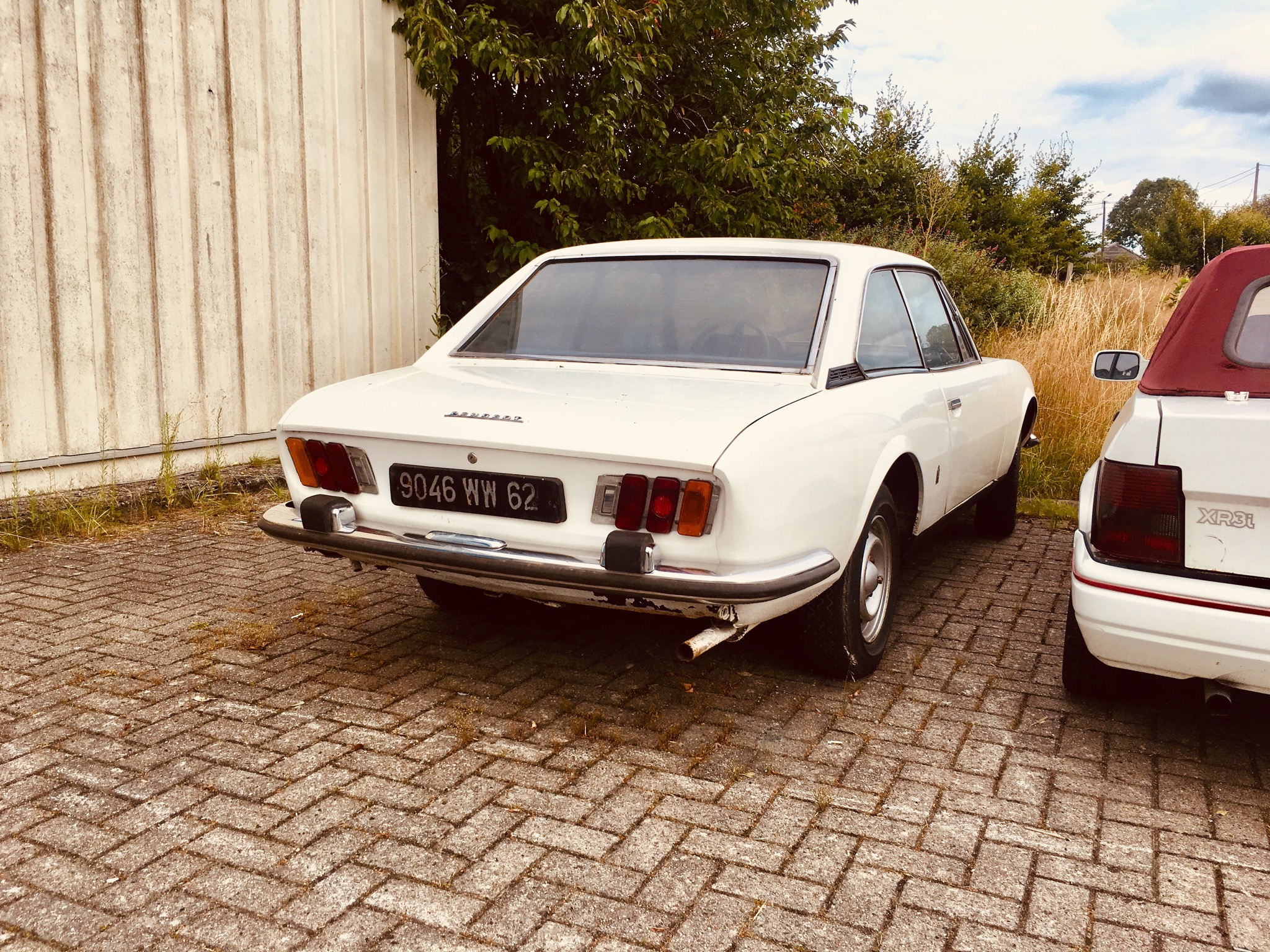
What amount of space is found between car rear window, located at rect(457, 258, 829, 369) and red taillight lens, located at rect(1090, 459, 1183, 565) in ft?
3.55

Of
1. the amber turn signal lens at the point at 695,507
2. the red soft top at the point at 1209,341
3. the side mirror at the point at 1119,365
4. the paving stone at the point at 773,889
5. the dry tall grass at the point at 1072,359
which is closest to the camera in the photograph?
the paving stone at the point at 773,889

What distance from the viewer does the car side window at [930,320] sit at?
4656mm

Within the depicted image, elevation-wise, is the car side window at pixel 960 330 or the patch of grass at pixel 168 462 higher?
the car side window at pixel 960 330

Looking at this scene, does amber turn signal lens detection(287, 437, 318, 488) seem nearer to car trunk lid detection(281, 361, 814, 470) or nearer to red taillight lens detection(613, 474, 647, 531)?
car trunk lid detection(281, 361, 814, 470)

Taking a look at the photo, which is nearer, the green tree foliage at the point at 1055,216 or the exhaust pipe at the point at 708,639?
the exhaust pipe at the point at 708,639

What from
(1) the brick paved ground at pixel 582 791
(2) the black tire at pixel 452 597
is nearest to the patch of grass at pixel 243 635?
(1) the brick paved ground at pixel 582 791

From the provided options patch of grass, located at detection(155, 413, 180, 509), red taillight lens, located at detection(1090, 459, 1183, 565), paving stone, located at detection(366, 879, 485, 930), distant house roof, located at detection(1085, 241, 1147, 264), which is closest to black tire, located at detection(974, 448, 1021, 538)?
red taillight lens, located at detection(1090, 459, 1183, 565)

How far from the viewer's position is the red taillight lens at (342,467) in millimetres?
3500

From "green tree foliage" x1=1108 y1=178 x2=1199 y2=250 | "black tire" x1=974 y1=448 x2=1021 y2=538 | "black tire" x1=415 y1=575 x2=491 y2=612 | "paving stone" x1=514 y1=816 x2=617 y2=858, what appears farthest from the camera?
"green tree foliage" x1=1108 y1=178 x2=1199 y2=250

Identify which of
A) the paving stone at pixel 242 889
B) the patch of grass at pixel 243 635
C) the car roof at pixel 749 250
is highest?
the car roof at pixel 749 250

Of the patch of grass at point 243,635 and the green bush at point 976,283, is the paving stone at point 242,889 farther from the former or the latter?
the green bush at point 976,283

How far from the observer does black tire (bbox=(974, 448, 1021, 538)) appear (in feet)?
19.7

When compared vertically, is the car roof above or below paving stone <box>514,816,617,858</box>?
above

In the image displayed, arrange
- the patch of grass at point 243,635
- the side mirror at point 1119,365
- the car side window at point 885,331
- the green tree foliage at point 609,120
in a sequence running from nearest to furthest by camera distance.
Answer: the car side window at point 885,331 < the patch of grass at point 243,635 < the side mirror at point 1119,365 < the green tree foliage at point 609,120
